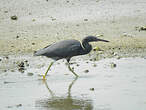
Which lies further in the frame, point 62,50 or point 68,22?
point 68,22

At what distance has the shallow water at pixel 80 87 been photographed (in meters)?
6.98

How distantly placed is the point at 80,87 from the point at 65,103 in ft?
3.53

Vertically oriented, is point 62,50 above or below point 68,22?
above

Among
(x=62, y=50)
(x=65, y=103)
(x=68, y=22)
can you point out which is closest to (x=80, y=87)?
(x=65, y=103)

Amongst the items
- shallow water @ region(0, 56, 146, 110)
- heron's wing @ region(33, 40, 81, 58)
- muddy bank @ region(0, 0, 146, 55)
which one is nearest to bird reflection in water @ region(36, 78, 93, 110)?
shallow water @ region(0, 56, 146, 110)

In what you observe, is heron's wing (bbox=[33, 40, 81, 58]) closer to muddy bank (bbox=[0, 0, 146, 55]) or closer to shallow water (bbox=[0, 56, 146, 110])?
shallow water (bbox=[0, 56, 146, 110])

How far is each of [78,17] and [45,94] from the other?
614cm

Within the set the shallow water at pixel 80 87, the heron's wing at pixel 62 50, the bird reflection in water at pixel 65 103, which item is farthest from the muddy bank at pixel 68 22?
the bird reflection in water at pixel 65 103

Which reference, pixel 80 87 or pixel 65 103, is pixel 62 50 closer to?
pixel 80 87

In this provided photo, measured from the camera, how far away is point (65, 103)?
712cm

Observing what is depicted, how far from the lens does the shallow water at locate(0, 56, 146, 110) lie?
22.9 ft

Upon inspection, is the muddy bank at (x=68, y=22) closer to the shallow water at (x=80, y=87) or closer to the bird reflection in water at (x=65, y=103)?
the shallow water at (x=80, y=87)

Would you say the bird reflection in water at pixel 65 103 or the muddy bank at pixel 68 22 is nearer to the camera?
the bird reflection in water at pixel 65 103

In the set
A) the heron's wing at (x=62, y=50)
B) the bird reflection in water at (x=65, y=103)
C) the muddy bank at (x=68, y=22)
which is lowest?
the muddy bank at (x=68, y=22)
